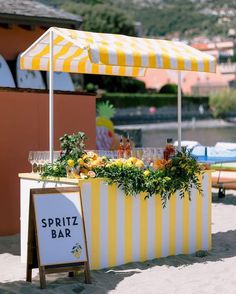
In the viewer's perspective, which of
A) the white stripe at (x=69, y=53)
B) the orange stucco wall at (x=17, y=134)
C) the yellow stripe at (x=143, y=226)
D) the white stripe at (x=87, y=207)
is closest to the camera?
the white stripe at (x=87, y=207)

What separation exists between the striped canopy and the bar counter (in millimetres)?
1324

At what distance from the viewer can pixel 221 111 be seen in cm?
8825

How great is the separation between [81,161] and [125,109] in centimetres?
6534

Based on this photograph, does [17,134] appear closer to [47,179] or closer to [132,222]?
[47,179]

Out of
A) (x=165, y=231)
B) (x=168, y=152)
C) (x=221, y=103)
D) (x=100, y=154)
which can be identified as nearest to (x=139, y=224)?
(x=165, y=231)

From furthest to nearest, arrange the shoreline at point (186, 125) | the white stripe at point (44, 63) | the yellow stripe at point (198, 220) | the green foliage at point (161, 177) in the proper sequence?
the shoreline at point (186, 125)
the white stripe at point (44, 63)
the yellow stripe at point (198, 220)
the green foliage at point (161, 177)

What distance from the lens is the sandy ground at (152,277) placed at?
6625 millimetres

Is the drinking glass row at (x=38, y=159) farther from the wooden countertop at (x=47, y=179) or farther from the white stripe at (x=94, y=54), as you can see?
the white stripe at (x=94, y=54)

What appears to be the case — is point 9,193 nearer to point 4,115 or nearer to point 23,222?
point 4,115

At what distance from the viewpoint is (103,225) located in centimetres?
737

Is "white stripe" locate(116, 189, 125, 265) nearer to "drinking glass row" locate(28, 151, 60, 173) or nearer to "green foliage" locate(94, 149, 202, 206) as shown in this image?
"green foliage" locate(94, 149, 202, 206)

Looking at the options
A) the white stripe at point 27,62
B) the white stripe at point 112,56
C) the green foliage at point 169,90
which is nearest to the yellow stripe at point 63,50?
the white stripe at point 27,62

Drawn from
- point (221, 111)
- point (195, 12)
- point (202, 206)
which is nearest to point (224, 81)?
point (221, 111)

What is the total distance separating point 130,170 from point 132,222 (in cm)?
57
